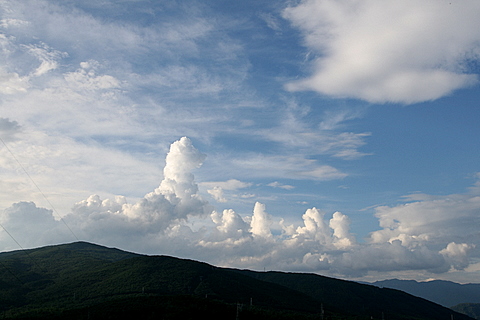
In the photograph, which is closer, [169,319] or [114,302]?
[169,319]

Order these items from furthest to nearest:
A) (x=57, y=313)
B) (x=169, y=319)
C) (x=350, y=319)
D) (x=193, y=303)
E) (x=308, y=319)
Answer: (x=350, y=319) < (x=308, y=319) < (x=193, y=303) < (x=57, y=313) < (x=169, y=319)

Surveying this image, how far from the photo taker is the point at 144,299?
536ft

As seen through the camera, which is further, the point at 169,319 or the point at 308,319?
the point at 308,319

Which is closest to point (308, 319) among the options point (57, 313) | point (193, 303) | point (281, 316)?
point (281, 316)

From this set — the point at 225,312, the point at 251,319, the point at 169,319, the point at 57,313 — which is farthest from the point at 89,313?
the point at 251,319

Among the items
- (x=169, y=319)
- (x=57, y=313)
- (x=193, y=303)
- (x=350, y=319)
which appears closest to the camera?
(x=169, y=319)

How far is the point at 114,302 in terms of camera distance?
529 feet

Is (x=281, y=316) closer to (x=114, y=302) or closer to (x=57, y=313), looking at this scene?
(x=114, y=302)

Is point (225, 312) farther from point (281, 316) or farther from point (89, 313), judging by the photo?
point (89, 313)

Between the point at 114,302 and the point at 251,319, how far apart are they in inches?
2336

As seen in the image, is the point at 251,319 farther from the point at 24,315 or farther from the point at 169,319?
the point at 24,315

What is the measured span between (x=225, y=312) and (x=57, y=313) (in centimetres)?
6675

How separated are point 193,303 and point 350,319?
90537 mm

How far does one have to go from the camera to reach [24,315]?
153 metres
